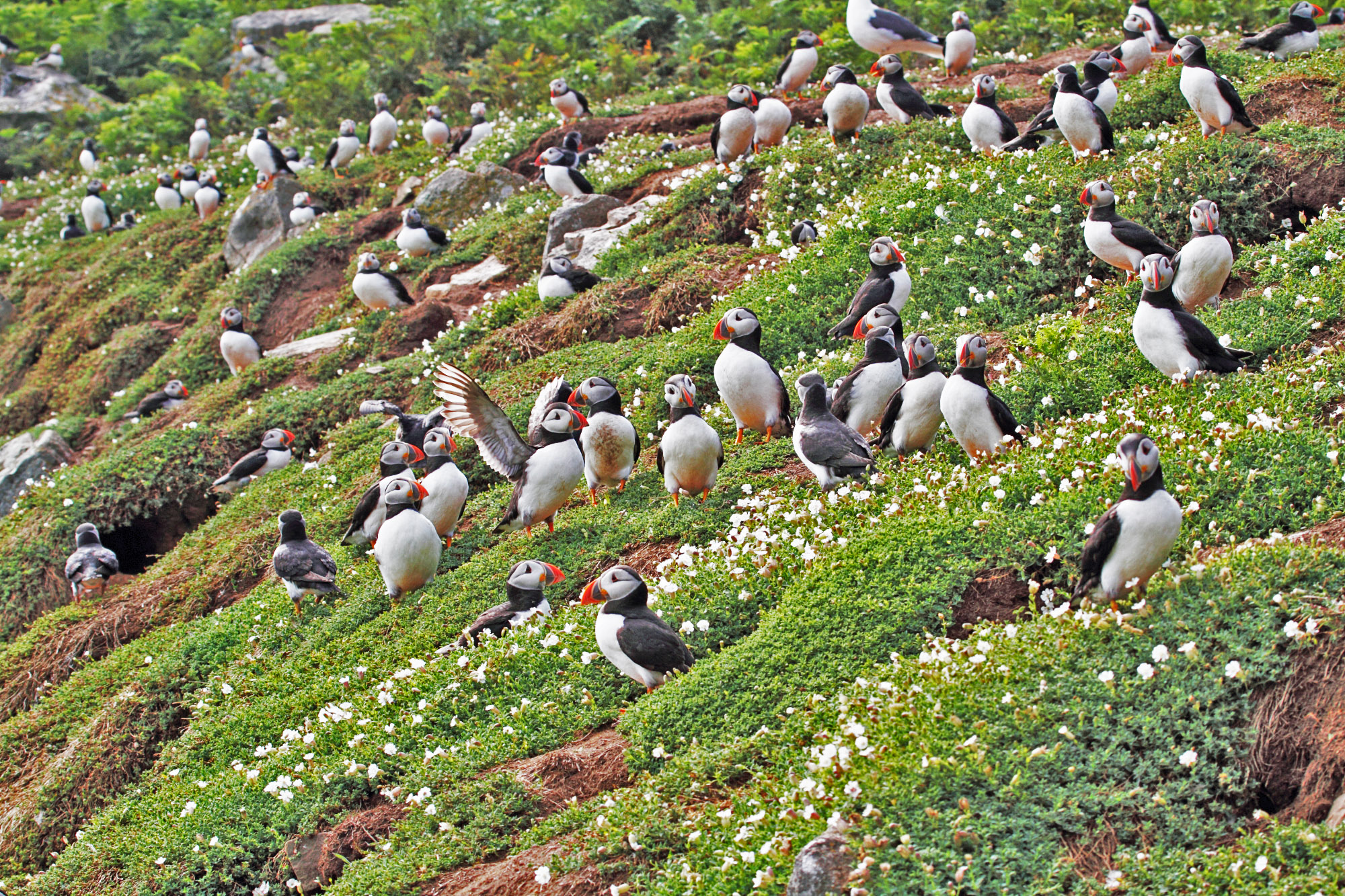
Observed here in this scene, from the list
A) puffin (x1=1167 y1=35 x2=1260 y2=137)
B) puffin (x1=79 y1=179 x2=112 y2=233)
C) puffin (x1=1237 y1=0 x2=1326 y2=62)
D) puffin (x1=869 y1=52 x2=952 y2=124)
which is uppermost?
puffin (x1=1167 y1=35 x2=1260 y2=137)

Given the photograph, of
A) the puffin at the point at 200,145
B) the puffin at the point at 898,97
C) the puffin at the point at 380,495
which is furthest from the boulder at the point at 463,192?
the puffin at the point at 200,145

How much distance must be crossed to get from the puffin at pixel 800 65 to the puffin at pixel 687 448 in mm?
9624

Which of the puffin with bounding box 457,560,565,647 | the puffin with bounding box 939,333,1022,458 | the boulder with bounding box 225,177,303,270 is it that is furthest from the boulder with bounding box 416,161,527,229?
the puffin with bounding box 939,333,1022,458

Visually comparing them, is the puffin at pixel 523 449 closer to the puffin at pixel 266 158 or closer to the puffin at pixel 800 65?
the puffin at pixel 800 65

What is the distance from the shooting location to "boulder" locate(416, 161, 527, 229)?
62.2ft

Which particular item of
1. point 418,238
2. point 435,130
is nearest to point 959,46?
point 418,238

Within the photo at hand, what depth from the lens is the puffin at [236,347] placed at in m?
16.8

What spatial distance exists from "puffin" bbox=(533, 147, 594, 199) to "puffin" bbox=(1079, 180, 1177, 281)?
873cm

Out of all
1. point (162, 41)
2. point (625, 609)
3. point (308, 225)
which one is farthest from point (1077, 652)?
point (162, 41)

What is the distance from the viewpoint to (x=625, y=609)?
6984mm

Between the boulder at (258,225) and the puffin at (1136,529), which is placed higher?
the puffin at (1136,529)

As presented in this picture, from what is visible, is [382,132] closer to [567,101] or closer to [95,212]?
[567,101]

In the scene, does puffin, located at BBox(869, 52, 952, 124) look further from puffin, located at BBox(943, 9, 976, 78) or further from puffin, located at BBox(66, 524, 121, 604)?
puffin, located at BBox(66, 524, 121, 604)

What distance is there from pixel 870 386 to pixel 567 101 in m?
12.8
